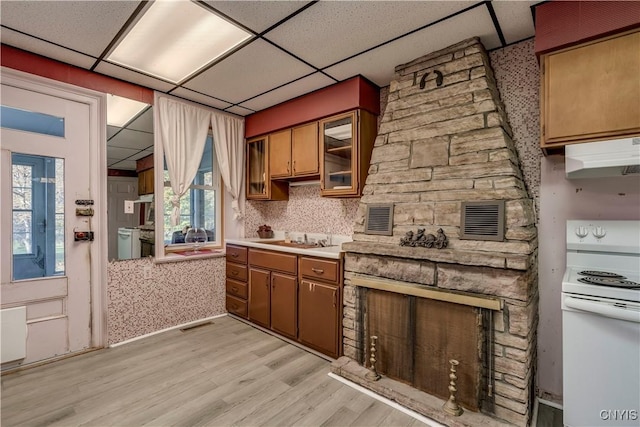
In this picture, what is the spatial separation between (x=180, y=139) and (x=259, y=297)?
1964 millimetres

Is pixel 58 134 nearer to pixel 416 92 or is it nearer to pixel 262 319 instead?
pixel 262 319

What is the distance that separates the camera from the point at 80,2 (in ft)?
6.05

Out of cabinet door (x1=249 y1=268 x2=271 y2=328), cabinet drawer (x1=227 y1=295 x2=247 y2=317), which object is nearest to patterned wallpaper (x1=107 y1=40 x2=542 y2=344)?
cabinet drawer (x1=227 y1=295 x2=247 y2=317)

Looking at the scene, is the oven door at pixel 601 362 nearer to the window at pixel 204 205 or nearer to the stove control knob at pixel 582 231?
the stove control knob at pixel 582 231

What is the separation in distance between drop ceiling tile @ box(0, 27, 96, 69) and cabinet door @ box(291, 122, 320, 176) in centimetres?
190

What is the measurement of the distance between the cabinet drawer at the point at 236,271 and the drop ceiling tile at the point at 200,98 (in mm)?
1905

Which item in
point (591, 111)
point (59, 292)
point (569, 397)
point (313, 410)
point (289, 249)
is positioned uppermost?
point (591, 111)

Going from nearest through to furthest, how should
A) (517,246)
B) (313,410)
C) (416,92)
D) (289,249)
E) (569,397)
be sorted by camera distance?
(569,397) → (517,246) → (313,410) → (416,92) → (289,249)

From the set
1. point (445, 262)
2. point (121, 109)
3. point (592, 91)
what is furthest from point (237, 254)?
point (592, 91)

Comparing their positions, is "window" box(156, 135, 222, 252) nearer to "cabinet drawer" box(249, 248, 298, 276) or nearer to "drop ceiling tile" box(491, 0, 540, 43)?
"cabinet drawer" box(249, 248, 298, 276)

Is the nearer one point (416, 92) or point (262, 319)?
point (416, 92)

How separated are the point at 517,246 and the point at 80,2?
303 cm

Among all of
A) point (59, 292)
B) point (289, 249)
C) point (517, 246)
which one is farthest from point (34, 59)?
point (517, 246)

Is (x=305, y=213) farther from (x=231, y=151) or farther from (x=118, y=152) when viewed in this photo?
(x=118, y=152)
